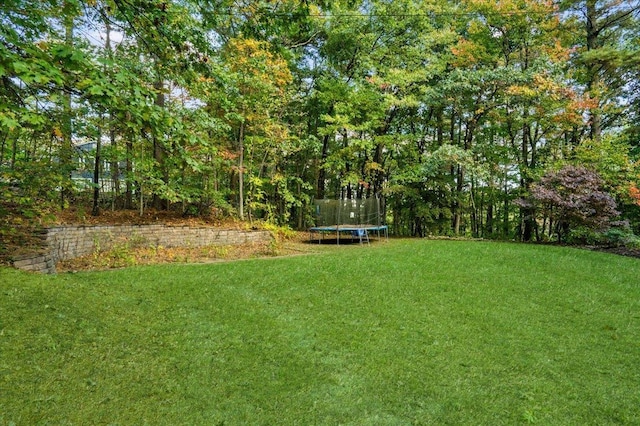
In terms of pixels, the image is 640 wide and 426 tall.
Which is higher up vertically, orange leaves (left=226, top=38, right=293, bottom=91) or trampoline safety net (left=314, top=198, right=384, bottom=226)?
orange leaves (left=226, top=38, right=293, bottom=91)

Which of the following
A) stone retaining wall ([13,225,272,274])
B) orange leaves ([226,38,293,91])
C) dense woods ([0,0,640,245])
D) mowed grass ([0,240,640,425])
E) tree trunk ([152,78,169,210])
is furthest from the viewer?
dense woods ([0,0,640,245])

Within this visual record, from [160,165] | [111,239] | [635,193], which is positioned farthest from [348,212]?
[635,193]

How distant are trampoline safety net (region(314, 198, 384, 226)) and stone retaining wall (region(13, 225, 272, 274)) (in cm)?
215

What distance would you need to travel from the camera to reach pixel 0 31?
207cm

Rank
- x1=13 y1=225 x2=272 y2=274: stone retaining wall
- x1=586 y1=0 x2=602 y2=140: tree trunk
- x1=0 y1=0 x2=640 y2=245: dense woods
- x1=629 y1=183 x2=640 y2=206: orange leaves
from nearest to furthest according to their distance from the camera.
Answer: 1. x1=13 y1=225 x2=272 y2=274: stone retaining wall
2. x1=629 y1=183 x2=640 y2=206: orange leaves
3. x1=0 y1=0 x2=640 y2=245: dense woods
4. x1=586 y1=0 x2=602 y2=140: tree trunk

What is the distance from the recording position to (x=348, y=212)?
11102 millimetres

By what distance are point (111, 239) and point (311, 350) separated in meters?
5.39

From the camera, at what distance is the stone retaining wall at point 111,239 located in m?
4.85

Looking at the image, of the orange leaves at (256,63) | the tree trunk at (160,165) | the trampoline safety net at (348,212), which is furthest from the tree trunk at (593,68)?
the tree trunk at (160,165)

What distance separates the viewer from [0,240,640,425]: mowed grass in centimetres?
239

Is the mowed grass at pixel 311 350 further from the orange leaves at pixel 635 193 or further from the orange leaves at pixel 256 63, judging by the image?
the orange leaves at pixel 256 63

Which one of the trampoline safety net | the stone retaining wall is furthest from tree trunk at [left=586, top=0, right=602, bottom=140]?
the stone retaining wall

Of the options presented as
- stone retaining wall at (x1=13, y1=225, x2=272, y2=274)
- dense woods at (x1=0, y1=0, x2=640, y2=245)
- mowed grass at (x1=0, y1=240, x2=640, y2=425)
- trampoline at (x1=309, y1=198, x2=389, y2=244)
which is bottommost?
mowed grass at (x1=0, y1=240, x2=640, y2=425)

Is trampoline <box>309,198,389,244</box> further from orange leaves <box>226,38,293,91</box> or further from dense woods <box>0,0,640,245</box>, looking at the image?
orange leaves <box>226,38,293,91</box>
